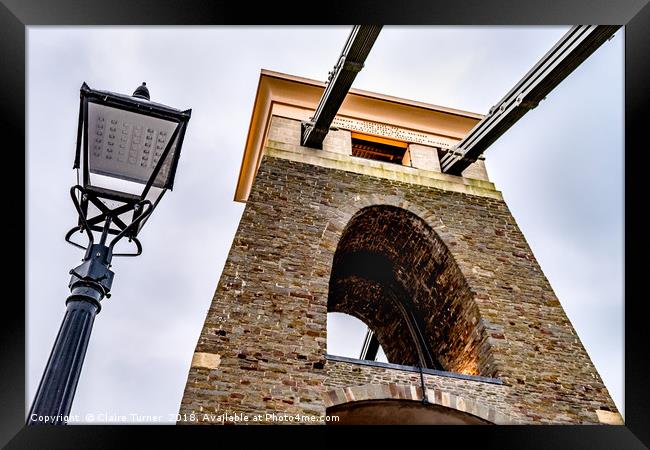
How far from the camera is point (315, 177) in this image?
320 inches

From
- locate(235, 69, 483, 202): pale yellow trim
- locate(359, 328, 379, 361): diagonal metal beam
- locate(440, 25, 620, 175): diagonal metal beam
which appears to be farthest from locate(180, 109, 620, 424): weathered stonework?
locate(359, 328, 379, 361): diagonal metal beam

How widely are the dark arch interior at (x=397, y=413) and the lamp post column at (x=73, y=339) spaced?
374 centimetres

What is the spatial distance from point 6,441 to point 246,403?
11.8 ft

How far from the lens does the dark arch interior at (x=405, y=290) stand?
7.48m

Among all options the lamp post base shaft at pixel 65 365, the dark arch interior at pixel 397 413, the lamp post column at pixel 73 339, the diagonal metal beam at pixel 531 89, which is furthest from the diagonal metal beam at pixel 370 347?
the lamp post base shaft at pixel 65 365

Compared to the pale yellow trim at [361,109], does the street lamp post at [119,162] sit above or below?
below

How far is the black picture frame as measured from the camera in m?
1.73

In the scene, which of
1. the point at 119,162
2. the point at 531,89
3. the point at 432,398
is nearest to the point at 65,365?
the point at 119,162

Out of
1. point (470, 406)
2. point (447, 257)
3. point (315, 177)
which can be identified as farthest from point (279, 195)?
point (470, 406)

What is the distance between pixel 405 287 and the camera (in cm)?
907

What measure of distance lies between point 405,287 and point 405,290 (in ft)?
0.31

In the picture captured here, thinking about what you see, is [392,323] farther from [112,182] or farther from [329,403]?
[112,182]

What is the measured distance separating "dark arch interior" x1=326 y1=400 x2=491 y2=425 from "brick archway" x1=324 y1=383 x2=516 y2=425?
52 mm
